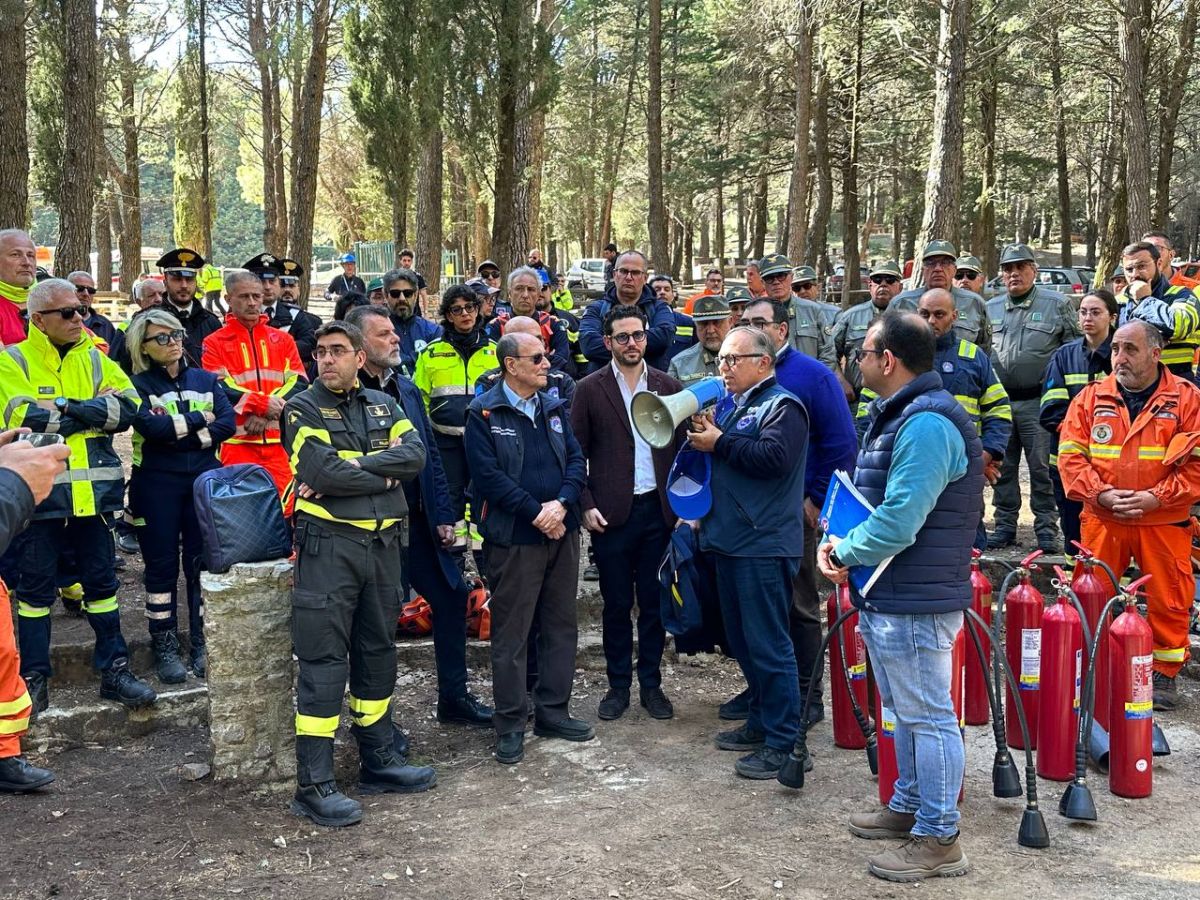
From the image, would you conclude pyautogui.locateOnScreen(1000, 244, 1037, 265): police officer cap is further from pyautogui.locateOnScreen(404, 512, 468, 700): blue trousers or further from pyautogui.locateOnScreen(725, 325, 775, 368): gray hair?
pyautogui.locateOnScreen(404, 512, 468, 700): blue trousers

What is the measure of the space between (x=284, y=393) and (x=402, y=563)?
2046mm

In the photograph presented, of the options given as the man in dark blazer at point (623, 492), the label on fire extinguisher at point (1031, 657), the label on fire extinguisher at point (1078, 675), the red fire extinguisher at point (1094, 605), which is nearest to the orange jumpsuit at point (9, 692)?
the man in dark blazer at point (623, 492)

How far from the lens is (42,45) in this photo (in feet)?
61.9

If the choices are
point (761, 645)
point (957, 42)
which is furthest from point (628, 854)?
point (957, 42)

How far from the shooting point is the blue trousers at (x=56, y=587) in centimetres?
574

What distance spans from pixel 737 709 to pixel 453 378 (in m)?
2.91

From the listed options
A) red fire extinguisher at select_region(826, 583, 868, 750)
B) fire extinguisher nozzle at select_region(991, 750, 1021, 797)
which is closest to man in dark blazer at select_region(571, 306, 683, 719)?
red fire extinguisher at select_region(826, 583, 868, 750)

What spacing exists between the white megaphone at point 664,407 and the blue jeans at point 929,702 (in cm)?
147

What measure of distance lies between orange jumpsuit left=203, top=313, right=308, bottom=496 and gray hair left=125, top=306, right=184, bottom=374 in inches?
23.8

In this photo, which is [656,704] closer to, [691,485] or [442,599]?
[442,599]

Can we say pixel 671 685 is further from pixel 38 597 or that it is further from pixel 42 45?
pixel 42 45

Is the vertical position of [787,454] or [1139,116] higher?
[1139,116]

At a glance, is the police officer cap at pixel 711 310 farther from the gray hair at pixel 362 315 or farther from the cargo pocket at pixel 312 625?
the cargo pocket at pixel 312 625

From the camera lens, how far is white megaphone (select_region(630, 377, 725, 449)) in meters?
5.35
